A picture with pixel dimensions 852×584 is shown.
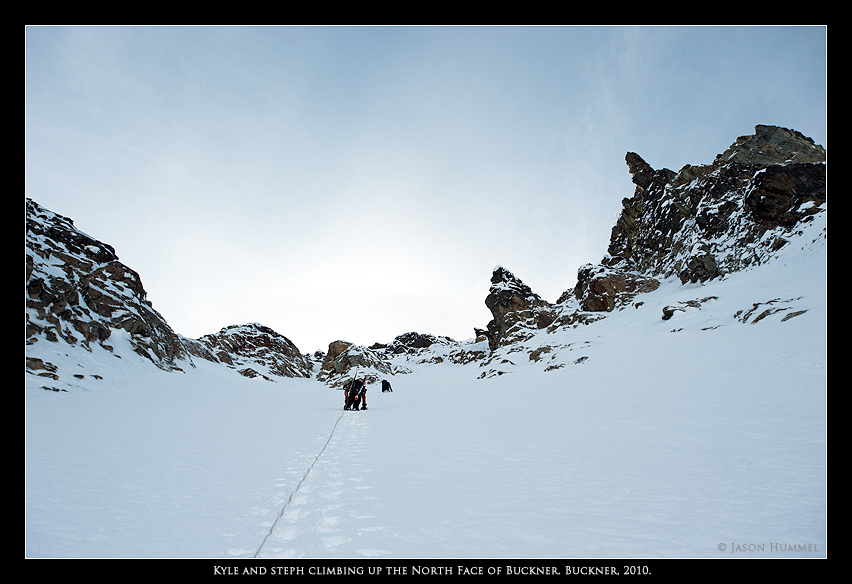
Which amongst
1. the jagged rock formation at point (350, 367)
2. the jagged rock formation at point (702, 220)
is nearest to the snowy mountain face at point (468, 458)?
the jagged rock formation at point (702, 220)

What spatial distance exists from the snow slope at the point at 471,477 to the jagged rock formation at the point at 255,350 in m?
52.4

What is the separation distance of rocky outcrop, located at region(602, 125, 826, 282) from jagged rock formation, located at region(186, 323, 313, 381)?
68.5m

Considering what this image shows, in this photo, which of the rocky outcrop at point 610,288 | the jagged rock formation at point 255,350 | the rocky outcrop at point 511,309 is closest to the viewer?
the rocky outcrop at point 610,288

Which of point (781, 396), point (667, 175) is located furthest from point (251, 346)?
point (667, 175)

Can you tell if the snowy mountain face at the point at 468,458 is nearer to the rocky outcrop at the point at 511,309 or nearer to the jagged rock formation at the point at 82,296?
the jagged rock formation at the point at 82,296

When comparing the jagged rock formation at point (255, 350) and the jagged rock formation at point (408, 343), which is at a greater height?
the jagged rock formation at point (255, 350)

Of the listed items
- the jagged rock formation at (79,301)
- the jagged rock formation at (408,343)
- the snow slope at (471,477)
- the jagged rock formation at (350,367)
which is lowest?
the jagged rock formation at (408,343)

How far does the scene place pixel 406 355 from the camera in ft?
502

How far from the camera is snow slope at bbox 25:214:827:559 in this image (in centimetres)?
379

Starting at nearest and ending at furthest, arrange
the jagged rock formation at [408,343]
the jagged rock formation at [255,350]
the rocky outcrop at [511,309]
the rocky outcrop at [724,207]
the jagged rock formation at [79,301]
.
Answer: the jagged rock formation at [79,301], the rocky outcrop at [724,207], the jagged rock formation at [255,350], the rocky outcrop at [511,309], the jagged rock formation at [408,343]

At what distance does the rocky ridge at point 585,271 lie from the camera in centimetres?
2595

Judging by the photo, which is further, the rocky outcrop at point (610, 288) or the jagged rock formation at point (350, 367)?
the jagged rock formation at point (350, 367)

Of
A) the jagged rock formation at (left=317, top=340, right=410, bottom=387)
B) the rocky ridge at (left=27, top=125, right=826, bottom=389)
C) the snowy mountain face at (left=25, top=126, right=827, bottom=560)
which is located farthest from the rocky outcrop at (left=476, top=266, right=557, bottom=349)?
the snowy mountain face at (left=25, top=126, right=827, bottom=560)

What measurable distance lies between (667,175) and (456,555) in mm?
82527
